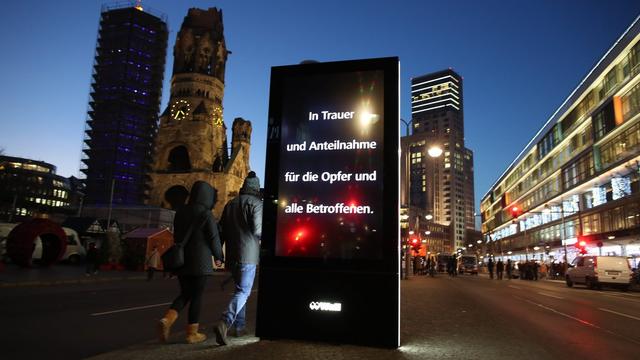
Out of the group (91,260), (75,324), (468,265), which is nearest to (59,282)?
(91,260)

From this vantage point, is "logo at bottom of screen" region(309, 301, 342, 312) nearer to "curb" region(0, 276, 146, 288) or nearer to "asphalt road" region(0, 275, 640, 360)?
"asphalt road" region(0, 275, 640, 360)

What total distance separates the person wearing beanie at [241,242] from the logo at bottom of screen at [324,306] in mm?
850

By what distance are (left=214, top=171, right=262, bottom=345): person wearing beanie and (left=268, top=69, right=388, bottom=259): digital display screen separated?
0.35 meters

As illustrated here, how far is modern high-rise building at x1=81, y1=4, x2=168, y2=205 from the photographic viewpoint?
107 meters

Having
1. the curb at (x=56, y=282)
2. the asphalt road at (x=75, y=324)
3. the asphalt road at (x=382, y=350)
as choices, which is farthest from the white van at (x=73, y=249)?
the asphalt road at (x=382, y=350)

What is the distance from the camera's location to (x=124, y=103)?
108 m

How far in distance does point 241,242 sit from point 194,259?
57cm

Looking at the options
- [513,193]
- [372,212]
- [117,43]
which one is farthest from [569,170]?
[117,43]

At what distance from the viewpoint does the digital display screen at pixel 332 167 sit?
5340 mm

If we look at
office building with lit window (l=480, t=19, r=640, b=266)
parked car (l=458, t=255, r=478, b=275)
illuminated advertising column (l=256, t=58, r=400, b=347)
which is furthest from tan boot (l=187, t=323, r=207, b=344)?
parked car (l=458, t=255, r=478, b=275)

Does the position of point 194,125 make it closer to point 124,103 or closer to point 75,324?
point 75,324

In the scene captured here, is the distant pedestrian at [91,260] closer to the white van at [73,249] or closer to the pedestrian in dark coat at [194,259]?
the white van at [73,249]

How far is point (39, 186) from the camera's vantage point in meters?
51.4

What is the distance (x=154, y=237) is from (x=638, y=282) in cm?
3117
